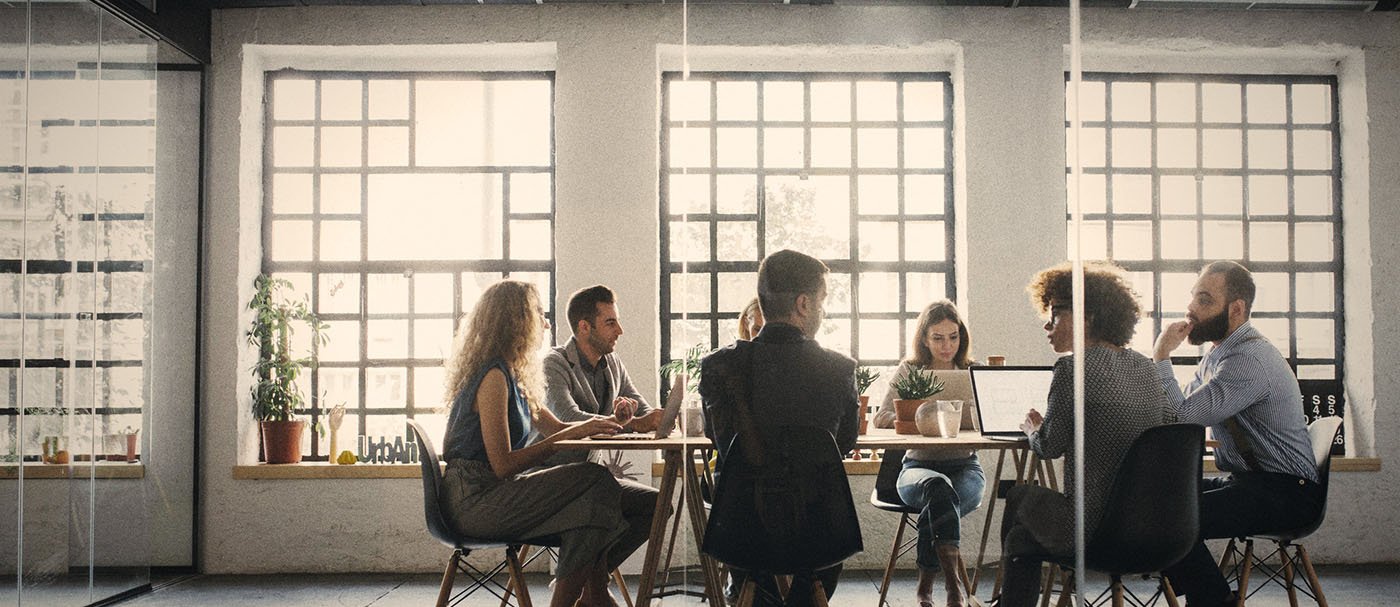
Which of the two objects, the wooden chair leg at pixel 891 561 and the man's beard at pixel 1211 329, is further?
the wooden chair leg at pixel 891 561

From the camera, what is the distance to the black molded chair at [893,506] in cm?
377

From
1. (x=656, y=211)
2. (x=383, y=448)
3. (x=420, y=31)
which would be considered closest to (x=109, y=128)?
(x=420, y=31)

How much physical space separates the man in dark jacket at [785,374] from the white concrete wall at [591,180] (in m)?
2.39

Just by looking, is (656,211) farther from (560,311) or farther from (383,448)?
(383,448)

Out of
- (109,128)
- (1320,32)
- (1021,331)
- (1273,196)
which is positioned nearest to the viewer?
(1320,32)

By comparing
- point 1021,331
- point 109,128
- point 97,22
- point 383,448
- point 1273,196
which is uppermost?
point 97,22

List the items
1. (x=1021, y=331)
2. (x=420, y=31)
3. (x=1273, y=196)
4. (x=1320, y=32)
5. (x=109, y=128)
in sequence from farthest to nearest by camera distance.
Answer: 1. (x=420, y=31)
2. (x=1021, y=331)
3. (x=109, y=128)
4. (x=1273, y=196)
5. (x=1320, y=32)

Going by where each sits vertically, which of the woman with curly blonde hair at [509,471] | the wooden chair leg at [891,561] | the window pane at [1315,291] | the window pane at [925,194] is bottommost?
the wooden chair leg at [891,561]

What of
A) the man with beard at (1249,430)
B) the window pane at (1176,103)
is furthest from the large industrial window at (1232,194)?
the man with beard at (1249,430)

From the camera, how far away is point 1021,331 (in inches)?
200

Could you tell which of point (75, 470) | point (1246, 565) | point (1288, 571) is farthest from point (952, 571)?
point (75, 470)

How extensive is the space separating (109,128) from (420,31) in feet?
5.09

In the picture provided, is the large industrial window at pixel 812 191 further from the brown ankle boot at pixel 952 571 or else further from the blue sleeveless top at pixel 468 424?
the blue sleeveless top at pixel 468 424

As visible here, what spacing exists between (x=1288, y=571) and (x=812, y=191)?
2.67 meters
